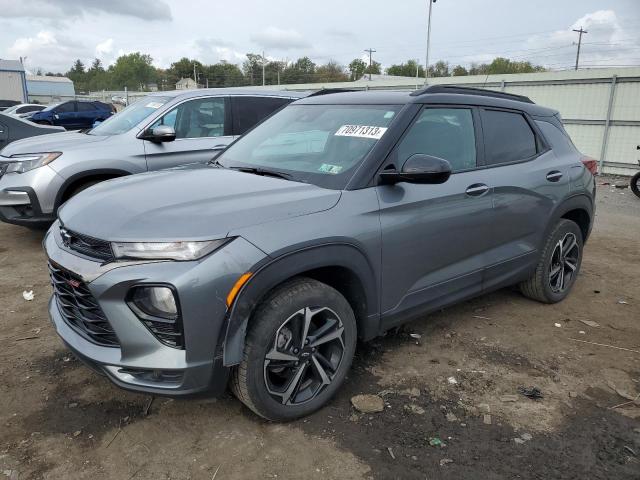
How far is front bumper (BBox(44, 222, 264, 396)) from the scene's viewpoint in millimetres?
2264

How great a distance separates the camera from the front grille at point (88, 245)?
2420 mm

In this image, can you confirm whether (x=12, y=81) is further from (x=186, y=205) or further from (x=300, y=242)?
(x=300, y=242)

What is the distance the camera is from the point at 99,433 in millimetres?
2713

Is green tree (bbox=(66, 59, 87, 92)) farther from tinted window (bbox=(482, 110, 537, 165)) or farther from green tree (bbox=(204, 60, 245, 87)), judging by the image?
tinted window (bbox=(482, 110, 537, 165))

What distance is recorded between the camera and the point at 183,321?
227 centimetres

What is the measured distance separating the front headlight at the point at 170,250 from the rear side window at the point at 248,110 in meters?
4.58

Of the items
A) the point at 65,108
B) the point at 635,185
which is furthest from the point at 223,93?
the point at 65,108

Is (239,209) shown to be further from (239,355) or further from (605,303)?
(605,303)

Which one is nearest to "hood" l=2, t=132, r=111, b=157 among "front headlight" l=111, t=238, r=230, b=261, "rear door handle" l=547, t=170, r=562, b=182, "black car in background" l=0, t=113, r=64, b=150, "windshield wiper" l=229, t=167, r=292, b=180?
"black car in background" l=0, t=113, r=64, b=150

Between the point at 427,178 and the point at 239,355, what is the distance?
1405mm

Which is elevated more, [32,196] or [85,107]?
[85,107]

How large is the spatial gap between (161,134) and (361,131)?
3177 millimetres

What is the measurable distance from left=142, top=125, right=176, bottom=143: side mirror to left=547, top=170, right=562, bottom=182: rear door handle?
12.8 feet

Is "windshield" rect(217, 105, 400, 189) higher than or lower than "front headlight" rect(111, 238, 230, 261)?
higher
